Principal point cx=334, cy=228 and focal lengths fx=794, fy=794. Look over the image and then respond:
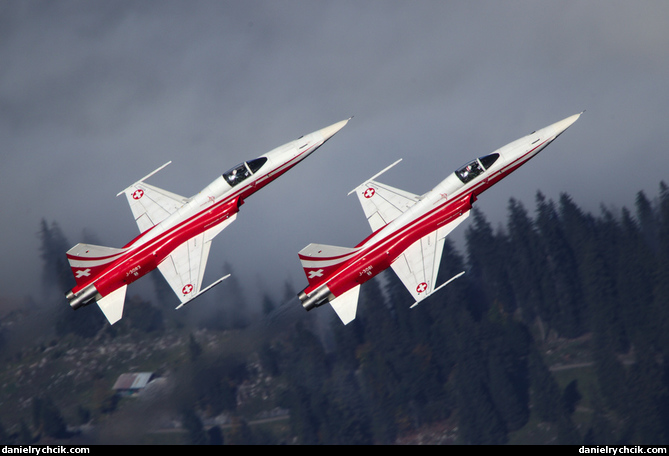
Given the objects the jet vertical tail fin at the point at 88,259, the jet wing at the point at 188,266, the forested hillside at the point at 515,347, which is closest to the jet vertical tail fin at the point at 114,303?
the jet vertical tail fin at the point at 88,259

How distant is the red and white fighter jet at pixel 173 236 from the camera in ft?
112

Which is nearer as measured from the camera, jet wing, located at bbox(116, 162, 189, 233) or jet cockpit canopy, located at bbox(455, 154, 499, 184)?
jet cockpit canopy, located at bbox(455, 154, 499, 184)

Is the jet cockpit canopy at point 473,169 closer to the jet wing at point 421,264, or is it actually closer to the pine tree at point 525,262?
the jet wing at point 421,264

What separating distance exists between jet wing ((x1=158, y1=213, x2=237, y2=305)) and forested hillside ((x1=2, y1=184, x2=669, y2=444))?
1205 inches

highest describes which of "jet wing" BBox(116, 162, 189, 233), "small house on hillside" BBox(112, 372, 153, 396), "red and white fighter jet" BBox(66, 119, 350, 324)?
"jet wing" BBox(116, 162, 189, 233)

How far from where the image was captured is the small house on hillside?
55778 millimetres

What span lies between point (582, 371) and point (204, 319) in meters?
37.9

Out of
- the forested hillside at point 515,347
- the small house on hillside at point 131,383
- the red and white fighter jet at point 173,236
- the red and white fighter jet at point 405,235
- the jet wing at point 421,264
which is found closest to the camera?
the red and white fighter jet at point 405,235

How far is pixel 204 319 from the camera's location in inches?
2221

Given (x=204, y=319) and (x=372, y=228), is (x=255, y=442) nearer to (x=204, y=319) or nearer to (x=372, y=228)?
(x=204, y=319)

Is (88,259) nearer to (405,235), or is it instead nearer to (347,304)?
(347,304)

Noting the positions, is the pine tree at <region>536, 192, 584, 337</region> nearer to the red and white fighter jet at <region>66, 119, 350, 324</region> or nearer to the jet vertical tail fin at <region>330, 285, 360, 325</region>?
the red and white fighter jet at <region>66, 119, 350, 324</region>

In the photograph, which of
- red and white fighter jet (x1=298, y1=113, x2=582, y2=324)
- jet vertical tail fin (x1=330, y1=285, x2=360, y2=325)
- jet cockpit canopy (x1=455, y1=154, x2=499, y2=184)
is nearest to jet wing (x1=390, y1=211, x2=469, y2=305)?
red and white fighter jet (x1=298, y1=113, x2=582, y2=324)

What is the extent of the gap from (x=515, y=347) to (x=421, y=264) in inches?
1880
